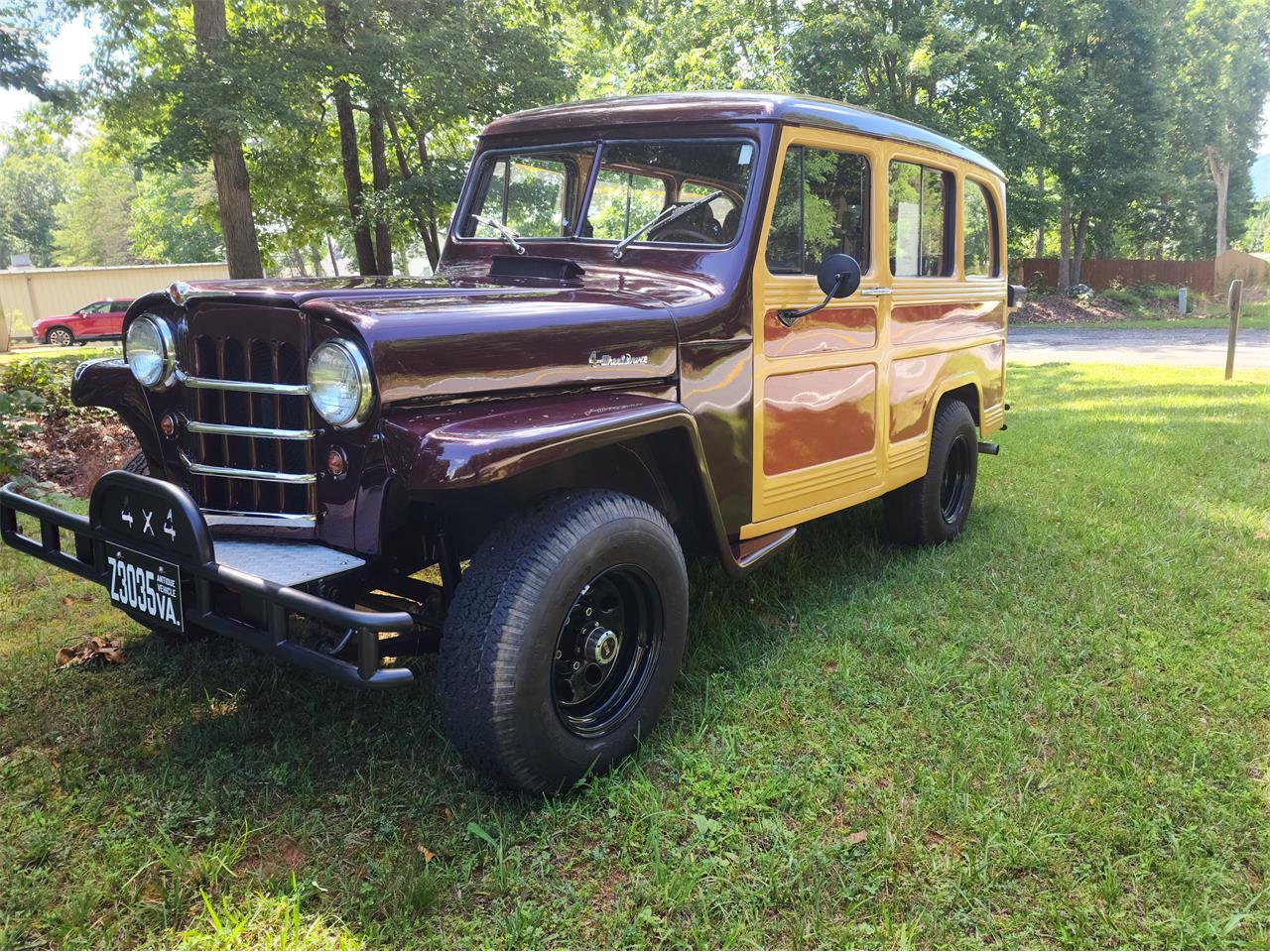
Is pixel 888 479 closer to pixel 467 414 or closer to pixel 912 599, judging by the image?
pixel 912 599

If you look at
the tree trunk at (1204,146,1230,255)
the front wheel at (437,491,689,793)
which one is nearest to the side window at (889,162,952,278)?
the front wheel at (437,491,689,793)

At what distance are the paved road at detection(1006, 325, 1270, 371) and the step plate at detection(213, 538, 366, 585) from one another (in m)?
12.6

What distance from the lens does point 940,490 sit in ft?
15.5

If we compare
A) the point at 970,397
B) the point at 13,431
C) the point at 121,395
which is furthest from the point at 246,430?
the point at 970,397

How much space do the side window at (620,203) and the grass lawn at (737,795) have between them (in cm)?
165

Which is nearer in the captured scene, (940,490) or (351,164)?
(940,490)

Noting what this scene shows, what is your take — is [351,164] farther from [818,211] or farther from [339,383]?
[339,383]

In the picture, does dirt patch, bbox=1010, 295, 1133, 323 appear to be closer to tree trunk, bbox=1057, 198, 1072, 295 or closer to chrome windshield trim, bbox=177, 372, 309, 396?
tree trunk, bbox=1057, 198, 1072, 295

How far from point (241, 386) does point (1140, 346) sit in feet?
60.6

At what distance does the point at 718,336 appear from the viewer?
311 centimetres

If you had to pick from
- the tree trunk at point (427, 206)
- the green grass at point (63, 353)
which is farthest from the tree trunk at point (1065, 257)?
the green grass at point (63, 353)

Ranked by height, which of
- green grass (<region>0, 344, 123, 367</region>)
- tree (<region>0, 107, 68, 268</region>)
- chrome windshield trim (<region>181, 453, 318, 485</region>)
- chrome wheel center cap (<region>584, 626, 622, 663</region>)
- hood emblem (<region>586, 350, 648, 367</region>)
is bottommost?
chrome wheel center cap (<region>584, 626, 622, 663</region>)

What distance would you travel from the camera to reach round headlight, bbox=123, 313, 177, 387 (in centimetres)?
269

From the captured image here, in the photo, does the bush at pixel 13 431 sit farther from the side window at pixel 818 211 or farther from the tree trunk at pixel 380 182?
the tree trunk at pixel 380 182
